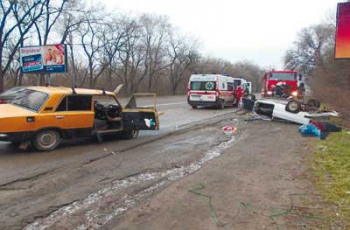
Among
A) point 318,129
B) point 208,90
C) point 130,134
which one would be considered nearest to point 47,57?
point 208,90

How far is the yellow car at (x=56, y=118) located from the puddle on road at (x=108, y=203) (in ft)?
9.58

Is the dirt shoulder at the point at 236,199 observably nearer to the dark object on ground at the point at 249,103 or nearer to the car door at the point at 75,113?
the car door at the point at 75,113

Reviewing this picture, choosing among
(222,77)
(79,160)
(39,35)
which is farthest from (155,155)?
(39,35)

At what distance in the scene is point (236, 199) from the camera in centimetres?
441

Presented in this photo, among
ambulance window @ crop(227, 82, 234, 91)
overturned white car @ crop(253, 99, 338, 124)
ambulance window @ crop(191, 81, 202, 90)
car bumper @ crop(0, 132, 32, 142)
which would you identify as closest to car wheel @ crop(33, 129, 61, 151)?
car bumper @ crop(0, 132, 32, 142)

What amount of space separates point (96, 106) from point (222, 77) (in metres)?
12.9

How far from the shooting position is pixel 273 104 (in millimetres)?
13727

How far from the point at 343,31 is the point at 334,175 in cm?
347

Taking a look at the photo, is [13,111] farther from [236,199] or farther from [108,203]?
[236,199]

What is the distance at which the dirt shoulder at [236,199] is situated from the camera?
3.69 meters

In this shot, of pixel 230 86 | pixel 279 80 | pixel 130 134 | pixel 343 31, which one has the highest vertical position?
pixel 343 31

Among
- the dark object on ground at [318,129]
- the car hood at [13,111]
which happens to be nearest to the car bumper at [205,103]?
the dark object on ground at [318,129]

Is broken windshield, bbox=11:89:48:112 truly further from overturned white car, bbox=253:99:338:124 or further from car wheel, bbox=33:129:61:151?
overturned white car, bbox=253:99:338:124

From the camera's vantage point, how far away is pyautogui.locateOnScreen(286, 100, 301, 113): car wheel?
12.5m
